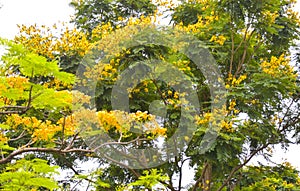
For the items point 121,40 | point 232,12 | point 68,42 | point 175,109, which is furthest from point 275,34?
point 68,42

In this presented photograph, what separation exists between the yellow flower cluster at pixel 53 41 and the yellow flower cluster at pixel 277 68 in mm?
3596

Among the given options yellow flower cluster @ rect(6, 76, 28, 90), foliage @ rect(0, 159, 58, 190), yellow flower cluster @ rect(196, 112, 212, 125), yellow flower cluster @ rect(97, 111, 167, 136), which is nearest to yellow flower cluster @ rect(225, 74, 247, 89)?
yellow flower cluster @ rect(196, 112, 212, 125)

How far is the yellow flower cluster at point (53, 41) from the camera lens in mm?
8789

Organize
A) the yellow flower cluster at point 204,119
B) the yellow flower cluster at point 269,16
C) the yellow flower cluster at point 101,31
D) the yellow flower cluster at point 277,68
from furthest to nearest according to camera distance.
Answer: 1. the yellow flower cluster at point 101,31
2. the yellow flower cluster at point 269,16
3. the yellow flower cluster at point 277,68
4. the yellow flower cluster at point 204,119

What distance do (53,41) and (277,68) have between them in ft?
15.1

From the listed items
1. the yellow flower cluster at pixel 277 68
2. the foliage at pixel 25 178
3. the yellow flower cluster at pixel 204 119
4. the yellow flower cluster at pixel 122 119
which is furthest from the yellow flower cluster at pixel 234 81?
the foliage at pixel 25 178

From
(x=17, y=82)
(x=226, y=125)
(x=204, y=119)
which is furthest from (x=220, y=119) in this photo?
(x=17, y=82)

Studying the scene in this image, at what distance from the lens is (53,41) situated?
8.95m

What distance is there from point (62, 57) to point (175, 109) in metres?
2.69

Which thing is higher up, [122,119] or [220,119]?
[220,119]

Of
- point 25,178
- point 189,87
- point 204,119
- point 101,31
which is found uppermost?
point 101,31

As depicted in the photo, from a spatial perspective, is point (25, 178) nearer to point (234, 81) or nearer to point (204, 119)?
point (204, 119)

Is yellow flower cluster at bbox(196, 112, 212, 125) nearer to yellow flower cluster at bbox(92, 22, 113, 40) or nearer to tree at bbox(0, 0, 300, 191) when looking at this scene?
tree at bbox(0, 0, 300, 191)

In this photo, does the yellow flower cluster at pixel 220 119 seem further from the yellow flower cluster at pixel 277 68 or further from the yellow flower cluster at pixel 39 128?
the yellow flower cluster at pixel 39 128
